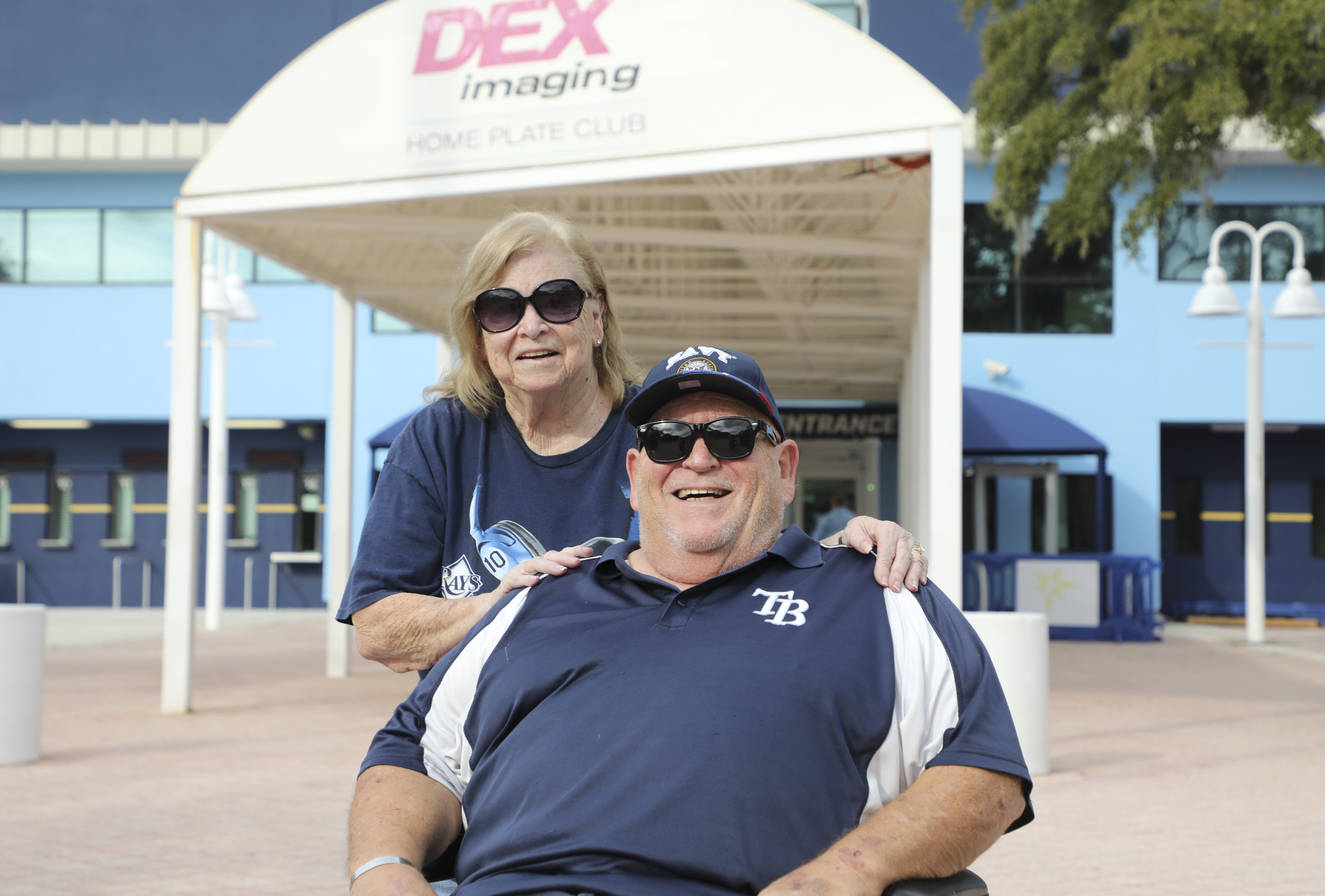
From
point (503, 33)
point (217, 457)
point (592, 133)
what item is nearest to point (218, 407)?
point (217, 457)

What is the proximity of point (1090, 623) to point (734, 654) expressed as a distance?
16087mm

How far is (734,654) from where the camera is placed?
2.43m

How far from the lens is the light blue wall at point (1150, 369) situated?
2211 centimetres

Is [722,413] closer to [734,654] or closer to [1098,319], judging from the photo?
[734,654]

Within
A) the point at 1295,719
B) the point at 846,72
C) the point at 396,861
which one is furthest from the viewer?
the point at 1295,719

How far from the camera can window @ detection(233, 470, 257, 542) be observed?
25.1 meters

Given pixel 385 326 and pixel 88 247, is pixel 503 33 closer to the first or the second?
pixel 385 326

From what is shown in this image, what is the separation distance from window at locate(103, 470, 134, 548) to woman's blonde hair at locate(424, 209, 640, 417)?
2419 cm

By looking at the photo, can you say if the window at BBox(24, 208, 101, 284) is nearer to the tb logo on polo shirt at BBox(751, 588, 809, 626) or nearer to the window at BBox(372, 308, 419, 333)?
the window at BBox(372, 308, 419, 333)

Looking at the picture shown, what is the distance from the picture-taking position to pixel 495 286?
293 centimetres

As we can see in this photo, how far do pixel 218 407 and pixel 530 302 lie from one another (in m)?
16.7

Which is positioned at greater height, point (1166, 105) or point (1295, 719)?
point (1166, 105)

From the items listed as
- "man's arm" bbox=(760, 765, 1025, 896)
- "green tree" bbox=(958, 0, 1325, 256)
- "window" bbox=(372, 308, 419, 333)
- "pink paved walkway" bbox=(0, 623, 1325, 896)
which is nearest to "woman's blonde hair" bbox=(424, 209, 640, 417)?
"man's arm" bbox=(760, 765, 1025, 896)

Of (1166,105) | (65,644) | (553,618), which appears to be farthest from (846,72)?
(65,644)
